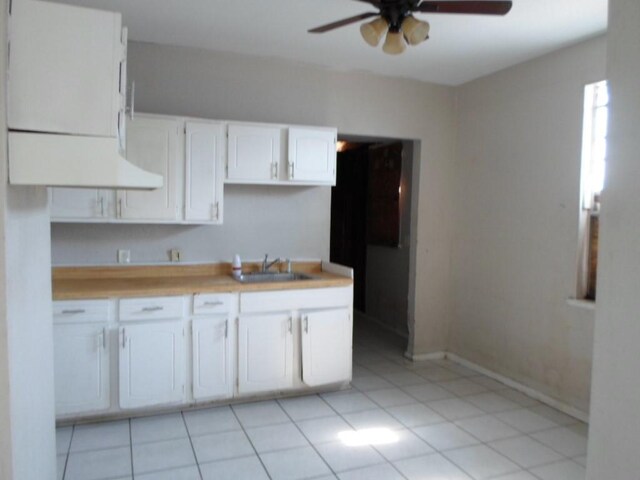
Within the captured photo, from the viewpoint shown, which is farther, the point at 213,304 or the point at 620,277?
the point at 213,304

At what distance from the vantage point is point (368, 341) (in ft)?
16.9

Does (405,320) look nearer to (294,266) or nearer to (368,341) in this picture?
(368,341)

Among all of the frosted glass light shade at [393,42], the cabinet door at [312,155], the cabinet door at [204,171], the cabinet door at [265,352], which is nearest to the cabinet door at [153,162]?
the cabinet door at [204,171]

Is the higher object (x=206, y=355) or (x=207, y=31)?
(x=207, y=31)

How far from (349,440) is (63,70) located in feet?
8.41

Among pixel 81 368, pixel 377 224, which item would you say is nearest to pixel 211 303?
pixel 81 368

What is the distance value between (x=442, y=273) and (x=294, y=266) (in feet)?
4.93

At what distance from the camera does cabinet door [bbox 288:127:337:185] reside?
12.3ft

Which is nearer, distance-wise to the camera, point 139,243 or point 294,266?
point 139,243

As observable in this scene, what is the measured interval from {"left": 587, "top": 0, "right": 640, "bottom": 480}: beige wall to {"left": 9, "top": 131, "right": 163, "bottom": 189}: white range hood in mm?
1078

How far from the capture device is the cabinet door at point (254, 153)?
3.58 metres

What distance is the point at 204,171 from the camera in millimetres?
3494

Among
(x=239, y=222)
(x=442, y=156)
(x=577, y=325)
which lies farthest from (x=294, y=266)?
(x=577, y=325)

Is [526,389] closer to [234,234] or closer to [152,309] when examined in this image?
[234,234]
